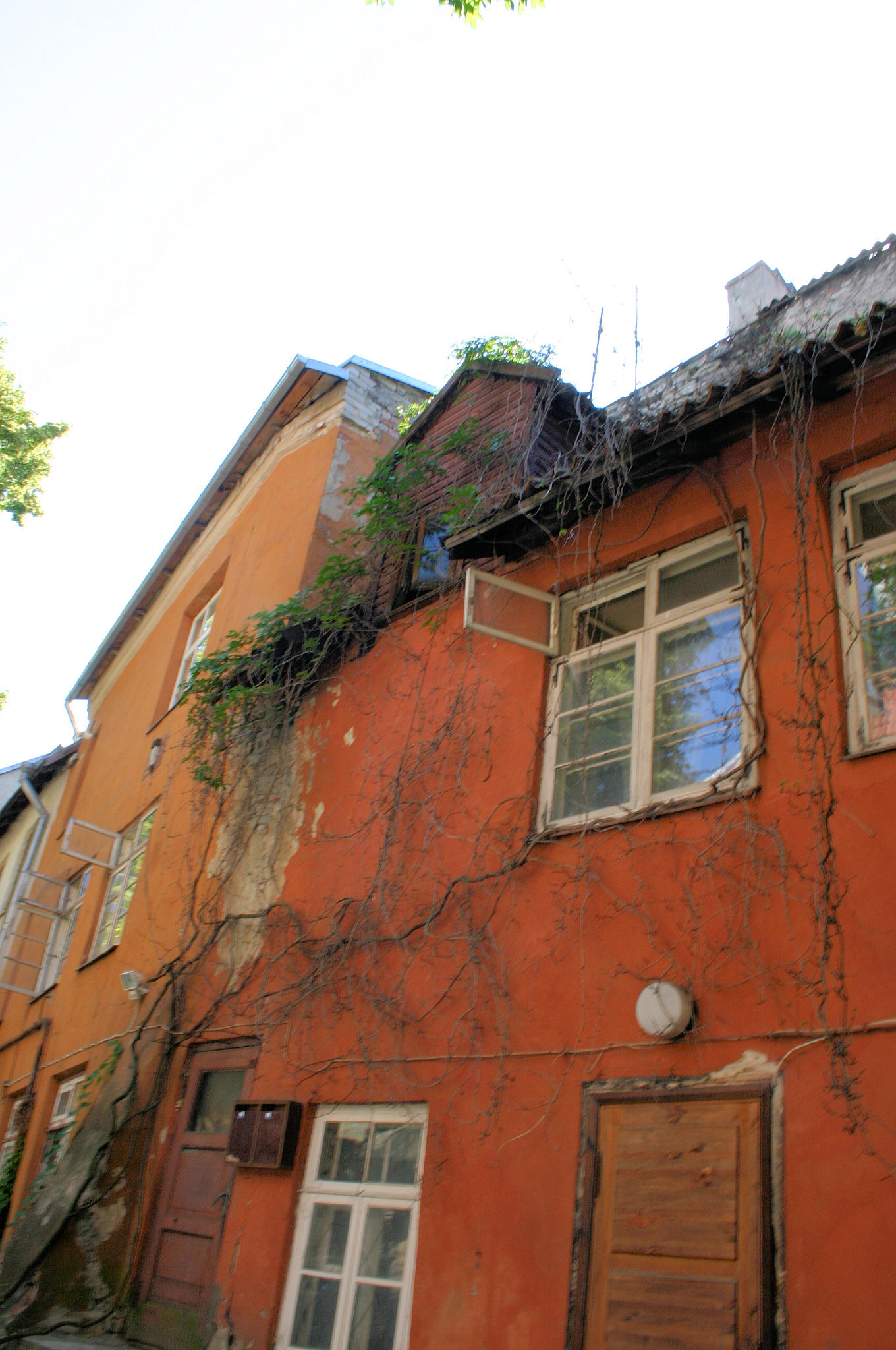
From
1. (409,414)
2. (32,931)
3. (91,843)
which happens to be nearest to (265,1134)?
(91,843)

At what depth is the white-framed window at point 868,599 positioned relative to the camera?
14.5 feet

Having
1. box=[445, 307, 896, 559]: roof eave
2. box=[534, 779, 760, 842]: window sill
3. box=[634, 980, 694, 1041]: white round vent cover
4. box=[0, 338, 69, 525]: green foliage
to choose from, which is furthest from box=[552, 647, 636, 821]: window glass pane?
box=[0, 338, 69, 525]: green foliage

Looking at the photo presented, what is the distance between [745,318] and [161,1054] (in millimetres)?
9944

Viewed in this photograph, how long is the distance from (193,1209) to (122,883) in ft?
14.8

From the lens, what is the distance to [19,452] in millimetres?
15023

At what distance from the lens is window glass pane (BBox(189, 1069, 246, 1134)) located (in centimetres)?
718

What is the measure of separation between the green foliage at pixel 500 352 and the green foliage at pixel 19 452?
854 centimetres

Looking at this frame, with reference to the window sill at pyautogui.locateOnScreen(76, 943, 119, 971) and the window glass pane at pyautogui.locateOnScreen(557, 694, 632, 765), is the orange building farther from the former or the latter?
the window sill at pyautogui.locateOnScreen(76, 943, 119, 971)

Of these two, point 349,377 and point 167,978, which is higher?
point 349,377

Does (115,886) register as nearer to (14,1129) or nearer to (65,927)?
(65,927)

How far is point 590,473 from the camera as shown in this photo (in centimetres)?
582

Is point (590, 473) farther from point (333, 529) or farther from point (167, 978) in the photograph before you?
point (167, 978)

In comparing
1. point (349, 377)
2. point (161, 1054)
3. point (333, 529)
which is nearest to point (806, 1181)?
point (161, 1054)

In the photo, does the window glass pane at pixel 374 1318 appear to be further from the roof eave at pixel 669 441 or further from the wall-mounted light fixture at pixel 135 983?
the roof eave at pixel 669 441
